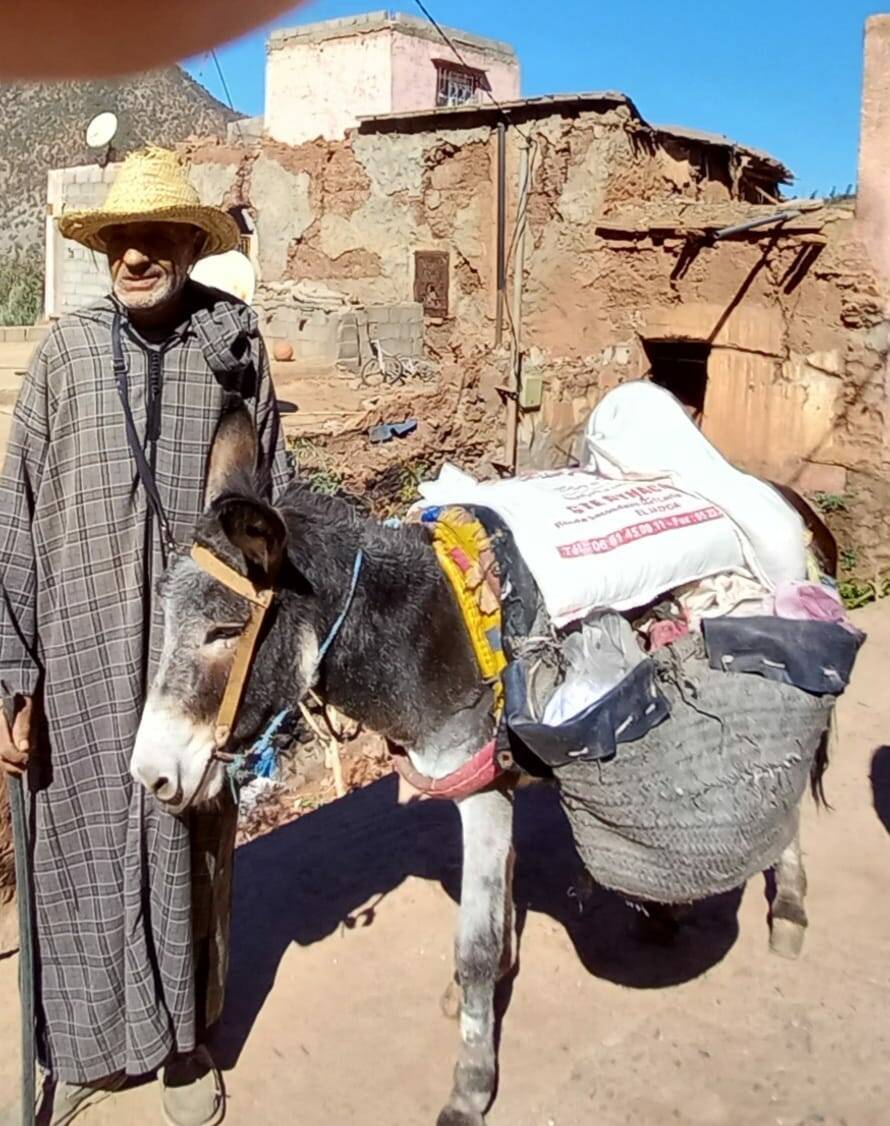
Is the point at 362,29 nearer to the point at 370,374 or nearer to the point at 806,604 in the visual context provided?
the point at 370,374

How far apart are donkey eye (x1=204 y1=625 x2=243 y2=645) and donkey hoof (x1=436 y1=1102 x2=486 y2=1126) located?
4.32 ft

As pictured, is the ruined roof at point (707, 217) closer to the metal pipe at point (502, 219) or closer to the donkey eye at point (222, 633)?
the metal pipe at point (502, 219)

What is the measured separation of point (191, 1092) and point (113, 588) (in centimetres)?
123

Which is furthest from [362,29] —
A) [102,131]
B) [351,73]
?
[102,131]

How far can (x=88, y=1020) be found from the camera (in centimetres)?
263

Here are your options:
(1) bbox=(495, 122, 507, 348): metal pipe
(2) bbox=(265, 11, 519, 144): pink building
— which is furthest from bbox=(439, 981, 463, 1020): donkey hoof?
(2) bbox=(265, 11, 519, 144): pink building

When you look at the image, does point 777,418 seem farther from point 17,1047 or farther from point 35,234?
point 35,234

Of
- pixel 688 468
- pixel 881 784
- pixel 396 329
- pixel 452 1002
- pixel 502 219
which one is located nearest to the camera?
pixel 688 468

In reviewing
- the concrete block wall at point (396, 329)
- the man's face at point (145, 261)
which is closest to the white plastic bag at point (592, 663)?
the man's face at point (145, 261)

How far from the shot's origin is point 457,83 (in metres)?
25.2

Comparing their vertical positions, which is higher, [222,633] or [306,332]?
[306,332]

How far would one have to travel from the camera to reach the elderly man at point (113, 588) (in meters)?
2.45

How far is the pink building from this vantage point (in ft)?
75.0

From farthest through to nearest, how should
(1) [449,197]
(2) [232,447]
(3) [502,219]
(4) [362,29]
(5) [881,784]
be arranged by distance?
(4) [362,29] < (1) [449,197] < (3) [502,219] < (5) [881,784] < (2) [232,447]
